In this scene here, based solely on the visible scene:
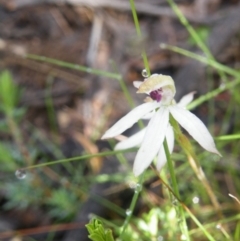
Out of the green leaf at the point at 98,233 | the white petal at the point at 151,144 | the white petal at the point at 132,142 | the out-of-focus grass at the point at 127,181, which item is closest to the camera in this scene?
the green leaf at the point at 98,233

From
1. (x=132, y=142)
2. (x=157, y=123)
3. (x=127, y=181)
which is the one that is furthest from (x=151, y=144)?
(x=127, y=181)

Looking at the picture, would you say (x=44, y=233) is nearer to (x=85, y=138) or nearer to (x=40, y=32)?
(x=85, y=138)

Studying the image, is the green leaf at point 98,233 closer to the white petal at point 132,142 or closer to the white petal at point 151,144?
the white petal at point 151,144

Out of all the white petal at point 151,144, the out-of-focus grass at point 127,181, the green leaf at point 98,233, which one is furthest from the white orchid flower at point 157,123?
the out-of-focus grass at point 127,181

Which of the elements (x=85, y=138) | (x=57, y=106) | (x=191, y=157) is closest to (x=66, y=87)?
(x=57, y=106)

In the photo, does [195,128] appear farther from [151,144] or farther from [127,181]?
[127,181]

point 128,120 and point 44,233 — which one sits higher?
point 44,233
